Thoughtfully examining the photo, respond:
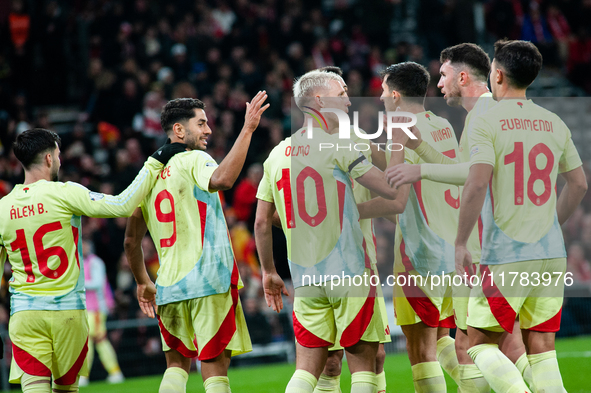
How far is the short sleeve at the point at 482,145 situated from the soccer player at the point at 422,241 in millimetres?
923

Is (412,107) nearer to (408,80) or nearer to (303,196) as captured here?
(408,80)

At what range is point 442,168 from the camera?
473cm

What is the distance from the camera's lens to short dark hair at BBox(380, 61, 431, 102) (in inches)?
215

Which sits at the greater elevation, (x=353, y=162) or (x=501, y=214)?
(x=353, y=162)

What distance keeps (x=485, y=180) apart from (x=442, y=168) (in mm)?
409

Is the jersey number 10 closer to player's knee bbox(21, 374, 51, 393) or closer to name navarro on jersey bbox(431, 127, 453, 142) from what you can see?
name navarro on jersey bbox(431, 127, 453, 142)

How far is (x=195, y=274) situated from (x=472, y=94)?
2.59 m

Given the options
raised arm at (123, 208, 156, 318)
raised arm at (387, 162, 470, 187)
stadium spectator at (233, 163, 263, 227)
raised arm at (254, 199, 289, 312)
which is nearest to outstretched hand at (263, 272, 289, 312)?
raised arm at (254, 199, 289, 312)

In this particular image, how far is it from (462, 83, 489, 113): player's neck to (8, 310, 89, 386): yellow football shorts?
138 inches

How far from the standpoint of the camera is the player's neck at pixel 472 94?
5.30 metres

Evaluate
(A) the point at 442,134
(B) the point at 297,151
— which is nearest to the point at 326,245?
(B) the point at 297,151

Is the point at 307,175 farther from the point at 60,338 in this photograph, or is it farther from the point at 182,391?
the point at 60,338

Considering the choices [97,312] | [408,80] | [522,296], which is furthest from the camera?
[97,312]

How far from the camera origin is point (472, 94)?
17.5ft
